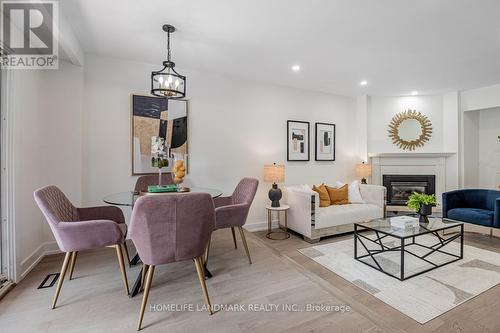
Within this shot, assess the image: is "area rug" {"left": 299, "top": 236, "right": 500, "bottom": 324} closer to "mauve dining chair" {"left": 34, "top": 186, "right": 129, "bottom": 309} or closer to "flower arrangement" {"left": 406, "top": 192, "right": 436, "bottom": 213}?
"flower arrangement" {"left": 406, "top": 192, "right": 436, "bottom": 213}

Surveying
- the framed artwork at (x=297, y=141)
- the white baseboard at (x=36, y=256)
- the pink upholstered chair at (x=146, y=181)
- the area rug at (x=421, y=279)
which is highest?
the framed artwork at (x=297, y=141)

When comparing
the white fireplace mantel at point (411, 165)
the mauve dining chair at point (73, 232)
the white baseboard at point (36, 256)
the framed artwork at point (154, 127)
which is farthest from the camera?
the white fireplace mantel at point (411, 165)

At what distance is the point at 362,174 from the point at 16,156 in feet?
17.1

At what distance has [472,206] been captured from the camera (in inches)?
159

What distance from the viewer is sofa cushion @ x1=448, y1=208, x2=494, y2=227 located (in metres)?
3.44

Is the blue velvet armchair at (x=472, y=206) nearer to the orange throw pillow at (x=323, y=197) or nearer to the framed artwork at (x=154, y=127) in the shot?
the orange throw pillow at (x=323, y=197)

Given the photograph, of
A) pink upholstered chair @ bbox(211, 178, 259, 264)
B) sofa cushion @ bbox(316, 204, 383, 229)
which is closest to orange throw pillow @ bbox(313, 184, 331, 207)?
sofa cushion @ bbox(316, 204, 383, 229)

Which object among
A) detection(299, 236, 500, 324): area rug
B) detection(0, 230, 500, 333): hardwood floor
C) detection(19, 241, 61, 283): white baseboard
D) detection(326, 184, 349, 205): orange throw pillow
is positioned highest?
detection(326, 184, 349, 205): orange throw pillow

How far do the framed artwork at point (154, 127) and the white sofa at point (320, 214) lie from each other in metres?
1.91

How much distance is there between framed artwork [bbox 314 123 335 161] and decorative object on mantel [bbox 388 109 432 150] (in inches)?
54.2

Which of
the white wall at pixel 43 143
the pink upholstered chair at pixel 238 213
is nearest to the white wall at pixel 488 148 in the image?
the pink upholstered chair at pixel 238 213

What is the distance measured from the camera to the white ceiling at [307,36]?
220 centimetres

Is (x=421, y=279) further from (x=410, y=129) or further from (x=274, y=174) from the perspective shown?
(x=410, y=129)

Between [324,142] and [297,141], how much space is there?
2.23 feet
